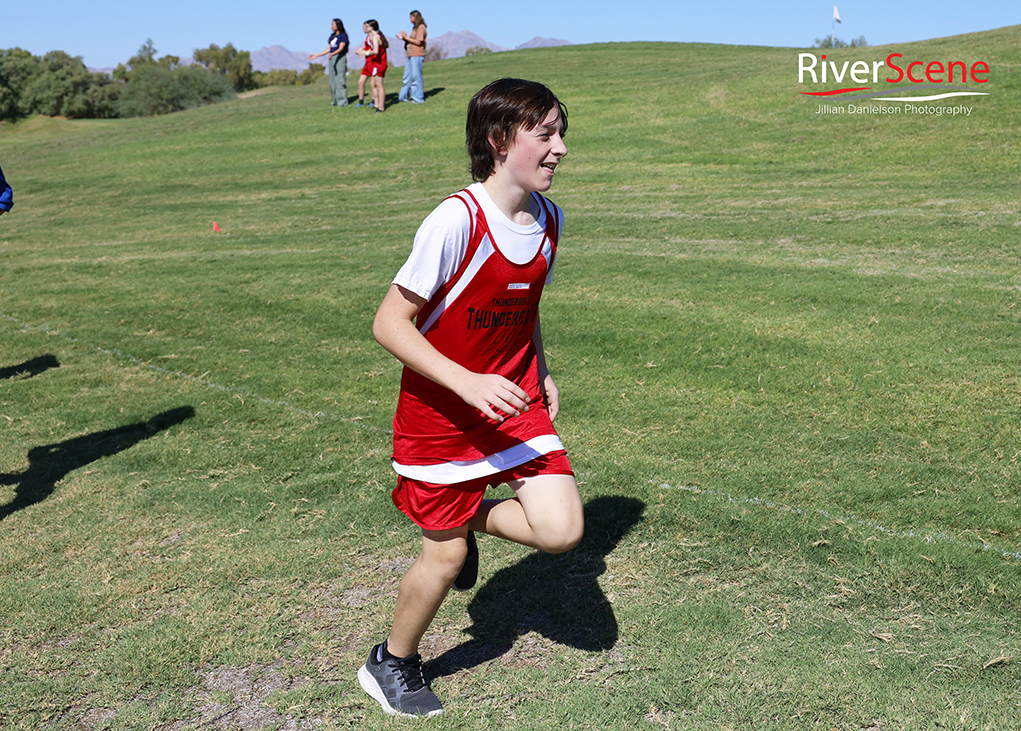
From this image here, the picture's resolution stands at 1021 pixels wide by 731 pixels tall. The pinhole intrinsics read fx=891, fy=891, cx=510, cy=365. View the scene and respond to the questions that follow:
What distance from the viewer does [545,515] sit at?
125 inches

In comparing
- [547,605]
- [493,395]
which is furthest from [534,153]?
[547,605]

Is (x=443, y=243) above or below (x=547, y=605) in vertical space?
above

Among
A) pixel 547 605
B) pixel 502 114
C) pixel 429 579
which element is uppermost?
pixel 502 114

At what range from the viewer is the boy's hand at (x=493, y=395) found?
109 inches

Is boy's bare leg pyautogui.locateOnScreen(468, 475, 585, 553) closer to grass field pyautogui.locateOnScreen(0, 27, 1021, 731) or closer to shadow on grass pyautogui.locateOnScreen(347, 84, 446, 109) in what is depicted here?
grass field pyautogui.locateOnScreen(0, 27, 1021, 731)

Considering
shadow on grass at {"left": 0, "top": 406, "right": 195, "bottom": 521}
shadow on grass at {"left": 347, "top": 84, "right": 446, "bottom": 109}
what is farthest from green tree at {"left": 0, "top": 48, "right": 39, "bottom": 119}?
shadow on grass at {"left": 0, "top": 406, "right": 195, "bottom": 521}

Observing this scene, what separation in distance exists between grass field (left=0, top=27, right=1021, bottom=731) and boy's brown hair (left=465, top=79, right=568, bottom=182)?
205cm

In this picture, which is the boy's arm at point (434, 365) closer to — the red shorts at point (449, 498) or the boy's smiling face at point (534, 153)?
the red shorts at point (449, 498)

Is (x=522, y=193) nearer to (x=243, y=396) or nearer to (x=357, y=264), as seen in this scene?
(x=243, y=396)

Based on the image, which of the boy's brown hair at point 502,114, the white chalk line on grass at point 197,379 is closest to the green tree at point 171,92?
the white chalk line on grass at point 197,379

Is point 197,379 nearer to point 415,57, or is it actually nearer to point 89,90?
point 415,57

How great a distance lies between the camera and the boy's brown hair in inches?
120

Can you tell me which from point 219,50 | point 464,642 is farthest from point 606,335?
point 219,50

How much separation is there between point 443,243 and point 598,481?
2.77 m
